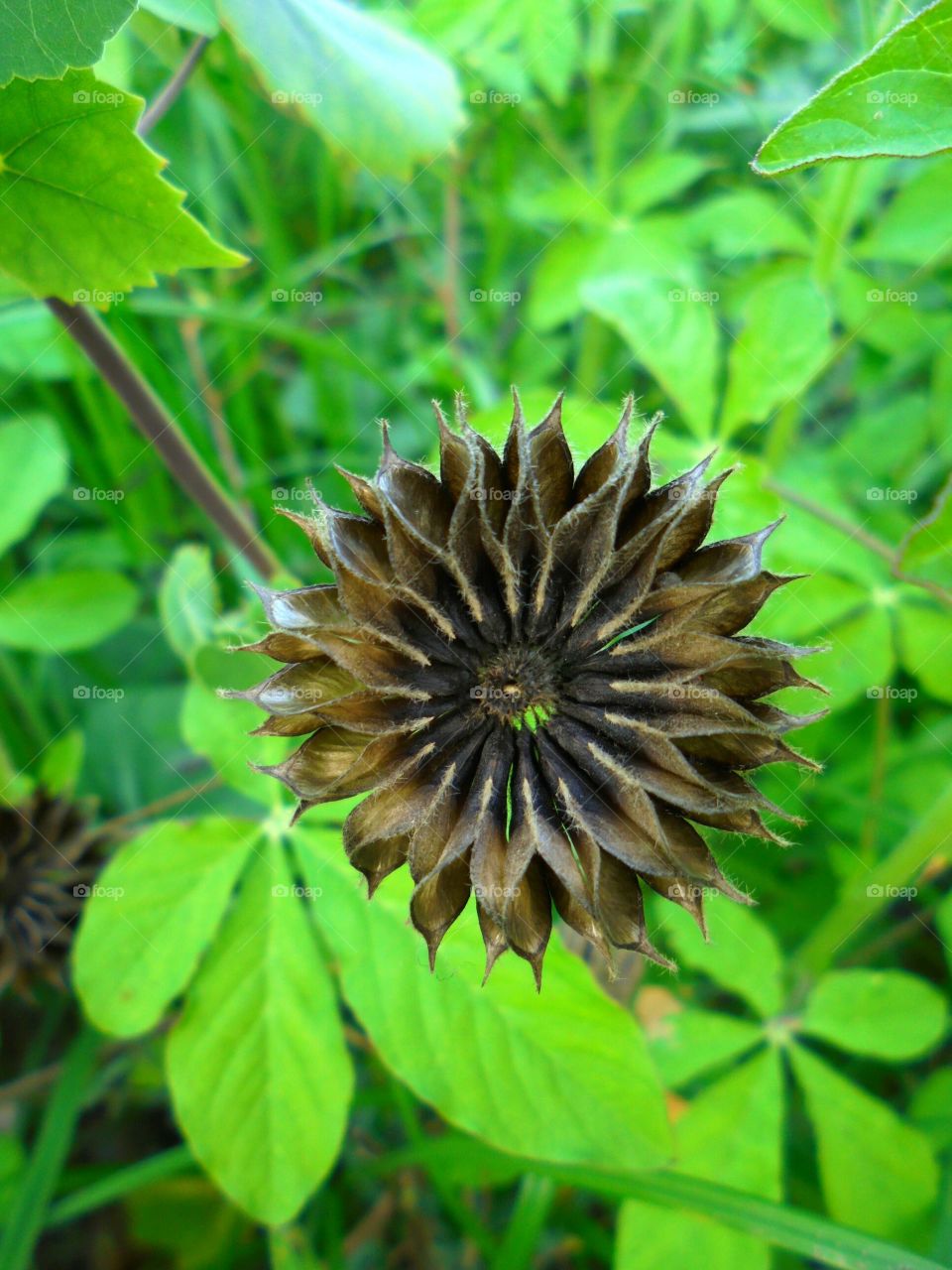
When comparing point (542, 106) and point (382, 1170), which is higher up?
point (542, 106)

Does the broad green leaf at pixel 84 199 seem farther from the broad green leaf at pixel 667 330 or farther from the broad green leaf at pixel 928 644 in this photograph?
the broad green leaf at pixel 928 644

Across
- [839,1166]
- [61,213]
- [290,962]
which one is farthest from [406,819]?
[839,1166]

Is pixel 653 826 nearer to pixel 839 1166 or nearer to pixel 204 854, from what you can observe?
pixel 204 854

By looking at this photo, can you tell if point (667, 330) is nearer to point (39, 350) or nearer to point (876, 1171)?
point (39, 350)

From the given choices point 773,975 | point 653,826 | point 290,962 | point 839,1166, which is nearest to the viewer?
point 653,826

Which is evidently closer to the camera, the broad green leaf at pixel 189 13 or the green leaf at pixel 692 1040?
the broad green leaf at pixel 189 13

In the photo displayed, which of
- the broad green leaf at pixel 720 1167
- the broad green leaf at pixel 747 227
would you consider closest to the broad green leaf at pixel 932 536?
the broad green leaf at pixel 720 1167

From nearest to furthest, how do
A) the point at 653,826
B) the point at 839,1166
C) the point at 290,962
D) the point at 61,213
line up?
the point at 653,826 → the point at 61,213 → the point at 290,962 → the point at 839,1166
